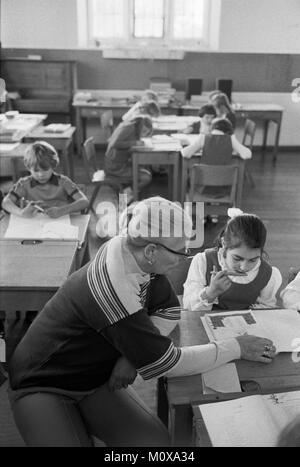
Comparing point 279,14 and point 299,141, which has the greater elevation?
point 279,14

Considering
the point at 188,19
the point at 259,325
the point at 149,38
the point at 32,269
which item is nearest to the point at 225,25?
the point at 188,19

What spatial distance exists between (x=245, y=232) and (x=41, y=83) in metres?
6.41

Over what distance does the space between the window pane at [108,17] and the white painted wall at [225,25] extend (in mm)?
364

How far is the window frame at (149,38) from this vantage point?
7.57 meters

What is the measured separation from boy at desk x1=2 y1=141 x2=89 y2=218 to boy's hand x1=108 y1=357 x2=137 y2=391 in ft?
4.56

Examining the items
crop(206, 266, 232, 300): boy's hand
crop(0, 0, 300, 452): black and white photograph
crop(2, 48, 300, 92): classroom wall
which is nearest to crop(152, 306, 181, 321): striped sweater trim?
crop(0, 0, 300, 452): black and white photograph

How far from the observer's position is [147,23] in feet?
25.3

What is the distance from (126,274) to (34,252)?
99 cm

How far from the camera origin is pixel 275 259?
3.98m

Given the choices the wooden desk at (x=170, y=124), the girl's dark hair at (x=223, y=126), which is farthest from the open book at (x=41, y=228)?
the wooden desk at (x=170, y=124)

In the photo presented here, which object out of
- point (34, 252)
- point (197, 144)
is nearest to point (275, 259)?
point (197, 144)

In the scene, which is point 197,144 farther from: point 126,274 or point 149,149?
point 126,274

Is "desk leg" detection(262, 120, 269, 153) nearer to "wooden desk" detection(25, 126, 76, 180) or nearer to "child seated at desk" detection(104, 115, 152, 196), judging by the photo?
"child seated at desk" detection(104, 115, 152, 196)

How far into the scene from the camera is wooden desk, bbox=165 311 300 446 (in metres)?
1.37
